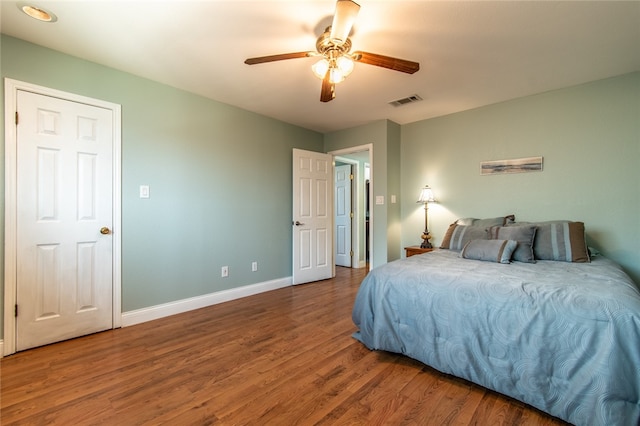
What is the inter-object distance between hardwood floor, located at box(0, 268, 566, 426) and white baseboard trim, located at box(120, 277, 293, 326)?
0.13 metres

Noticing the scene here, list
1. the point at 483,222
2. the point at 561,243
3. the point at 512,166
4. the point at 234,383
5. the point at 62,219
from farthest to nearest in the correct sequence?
the point at 512,166, the point at 483,222, the point at 561,243, the point at 62,219, the point at 234,383

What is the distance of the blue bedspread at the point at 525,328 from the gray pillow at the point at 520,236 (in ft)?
0.55

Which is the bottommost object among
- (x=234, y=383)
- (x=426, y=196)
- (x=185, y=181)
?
(x=234, y=383)

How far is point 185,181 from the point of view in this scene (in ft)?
10.0

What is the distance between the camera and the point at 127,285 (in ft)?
8.75

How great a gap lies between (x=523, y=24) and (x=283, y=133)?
2.89 m

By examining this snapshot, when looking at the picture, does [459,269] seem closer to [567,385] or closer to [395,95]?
[567,385]

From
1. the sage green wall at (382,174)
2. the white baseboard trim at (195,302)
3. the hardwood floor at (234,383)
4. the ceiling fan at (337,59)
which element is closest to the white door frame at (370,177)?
the sage green wall at (382,174)

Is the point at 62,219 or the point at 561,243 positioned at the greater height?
the point at 62,219

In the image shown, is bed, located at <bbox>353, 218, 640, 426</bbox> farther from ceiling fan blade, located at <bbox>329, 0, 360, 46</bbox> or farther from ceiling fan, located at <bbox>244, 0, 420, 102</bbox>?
ceiling fan blade, located at <bbox>329, 0, 360, 46</bbox>

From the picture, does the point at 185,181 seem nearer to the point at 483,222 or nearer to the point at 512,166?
the point at 483,222

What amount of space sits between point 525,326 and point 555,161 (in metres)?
2.37

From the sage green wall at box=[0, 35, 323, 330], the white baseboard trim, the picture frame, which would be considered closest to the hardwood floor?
the white baseboard trim

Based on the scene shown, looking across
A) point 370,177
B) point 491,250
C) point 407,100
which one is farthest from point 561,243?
point 370,177
